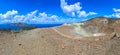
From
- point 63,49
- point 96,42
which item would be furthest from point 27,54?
point 96,42

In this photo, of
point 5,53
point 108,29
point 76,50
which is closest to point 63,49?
point 76,50

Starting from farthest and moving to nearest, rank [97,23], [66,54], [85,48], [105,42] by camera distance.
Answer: [97,23] < [105,42] < [85,48] < [66,54]

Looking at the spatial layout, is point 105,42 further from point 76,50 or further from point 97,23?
point 97,23

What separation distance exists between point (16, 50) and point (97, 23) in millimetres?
12603

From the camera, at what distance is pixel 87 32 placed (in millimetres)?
28000

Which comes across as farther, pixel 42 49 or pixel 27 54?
pixel 42 49

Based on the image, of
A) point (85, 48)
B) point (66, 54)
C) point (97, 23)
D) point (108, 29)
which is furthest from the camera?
point (97, 23)

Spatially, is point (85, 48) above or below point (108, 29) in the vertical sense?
below

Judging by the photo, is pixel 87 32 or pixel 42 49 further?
pixel 87 32

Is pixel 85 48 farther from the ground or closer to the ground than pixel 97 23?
closer to the ground

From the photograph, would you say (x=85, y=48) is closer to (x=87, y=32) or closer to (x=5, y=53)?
(x=5, y=53)

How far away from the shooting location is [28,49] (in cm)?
1936

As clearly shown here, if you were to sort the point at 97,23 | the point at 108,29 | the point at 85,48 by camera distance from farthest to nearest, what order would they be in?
the point at 97,23, the point at 108,29, the point at 85,48

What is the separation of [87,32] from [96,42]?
794cm
